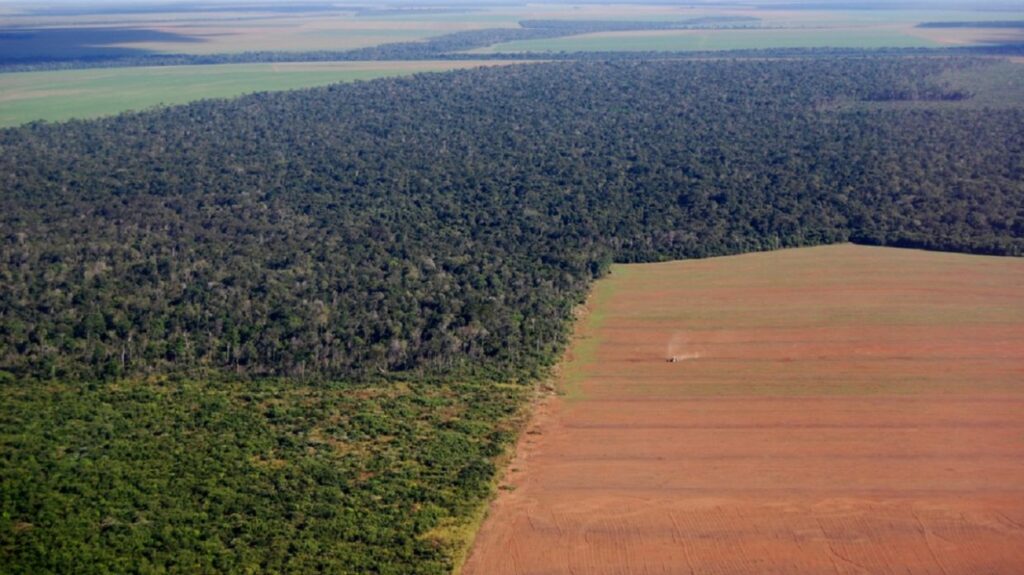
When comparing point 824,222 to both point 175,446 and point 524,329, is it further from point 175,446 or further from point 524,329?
point 175,446

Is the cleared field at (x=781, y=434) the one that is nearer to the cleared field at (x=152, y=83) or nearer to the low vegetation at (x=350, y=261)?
the low vegetation at (x=350, y=261)

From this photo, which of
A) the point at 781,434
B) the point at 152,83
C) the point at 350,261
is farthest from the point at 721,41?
the point at 781,434

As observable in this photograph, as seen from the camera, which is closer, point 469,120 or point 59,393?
point 59,393

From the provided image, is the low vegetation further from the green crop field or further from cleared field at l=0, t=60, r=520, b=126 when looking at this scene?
the green crop field

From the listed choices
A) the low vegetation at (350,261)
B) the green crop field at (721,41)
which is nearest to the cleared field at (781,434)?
the low vegetation at (350,261)

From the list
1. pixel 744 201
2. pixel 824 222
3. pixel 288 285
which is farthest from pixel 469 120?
pixel 288 285
